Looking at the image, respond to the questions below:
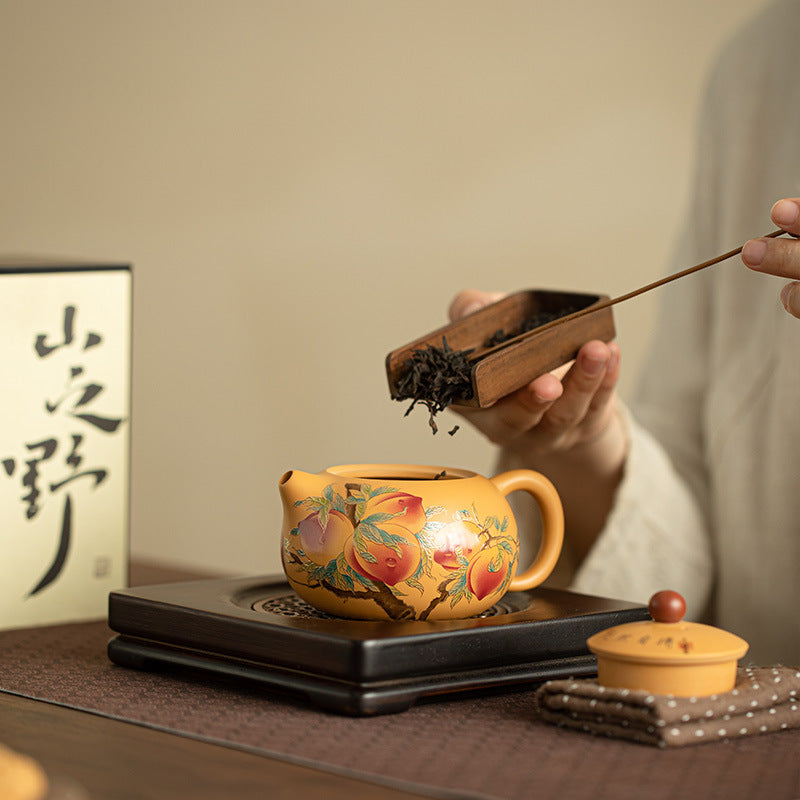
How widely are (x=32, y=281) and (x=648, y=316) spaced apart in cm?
163

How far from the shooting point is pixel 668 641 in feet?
2.39

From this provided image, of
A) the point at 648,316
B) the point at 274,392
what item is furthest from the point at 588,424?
the point at 274,392

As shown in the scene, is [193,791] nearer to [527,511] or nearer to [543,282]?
[527,511]

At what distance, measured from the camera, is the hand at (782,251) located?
86 centimetres

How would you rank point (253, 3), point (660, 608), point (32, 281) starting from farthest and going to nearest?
point (253, 3)
point (32, 281)
point (660, 608)

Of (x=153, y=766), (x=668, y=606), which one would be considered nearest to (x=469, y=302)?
(x=668, y=606)

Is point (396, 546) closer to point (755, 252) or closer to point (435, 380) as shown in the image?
point (435, 380)

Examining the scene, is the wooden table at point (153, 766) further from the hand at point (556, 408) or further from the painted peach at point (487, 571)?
the hand at point (556, 408)

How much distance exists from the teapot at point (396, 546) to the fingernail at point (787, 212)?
300 millimetres

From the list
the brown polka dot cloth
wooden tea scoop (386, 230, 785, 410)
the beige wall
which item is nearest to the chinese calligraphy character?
wooden tea scoop (386, 230, 785, 410)

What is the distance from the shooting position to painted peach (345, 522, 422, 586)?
2.64 ft

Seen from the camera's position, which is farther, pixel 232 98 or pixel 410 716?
pixel 232 98

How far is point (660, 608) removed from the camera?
742 mm

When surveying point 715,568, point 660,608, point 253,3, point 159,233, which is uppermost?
point 253,3
